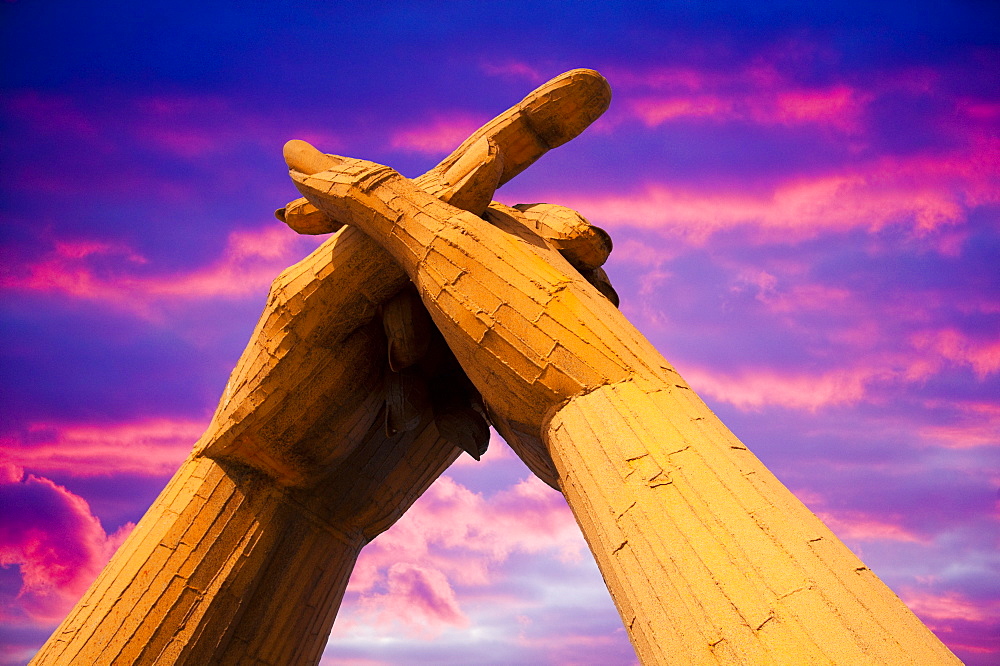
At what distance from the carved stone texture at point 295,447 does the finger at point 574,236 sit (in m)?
0.39

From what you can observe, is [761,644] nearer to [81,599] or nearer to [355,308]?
[355,308]

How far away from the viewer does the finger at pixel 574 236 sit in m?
4.53

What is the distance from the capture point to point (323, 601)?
4.84 meters

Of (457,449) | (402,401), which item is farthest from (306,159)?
(457,449)

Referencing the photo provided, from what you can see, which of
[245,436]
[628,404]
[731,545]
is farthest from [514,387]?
[245,436]

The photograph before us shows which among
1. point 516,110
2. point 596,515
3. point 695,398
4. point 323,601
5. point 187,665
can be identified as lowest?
point 187,665

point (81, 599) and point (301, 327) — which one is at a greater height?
point (301, 327)

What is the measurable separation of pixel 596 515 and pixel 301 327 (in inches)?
89.1

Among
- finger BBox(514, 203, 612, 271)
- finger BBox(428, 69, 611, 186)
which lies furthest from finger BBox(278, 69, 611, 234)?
finger BBox(514, 203, 612, 271)

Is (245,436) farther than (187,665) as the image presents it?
Yes

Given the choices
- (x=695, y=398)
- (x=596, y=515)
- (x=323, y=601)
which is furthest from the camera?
(x=323, y=601)

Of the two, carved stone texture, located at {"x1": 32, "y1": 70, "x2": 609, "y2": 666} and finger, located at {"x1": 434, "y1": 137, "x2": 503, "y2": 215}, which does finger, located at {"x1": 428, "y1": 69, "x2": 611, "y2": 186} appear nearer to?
carved stone texture, located at {"x1": 32, "y1": 70, "x2": 609, "y2": 666}

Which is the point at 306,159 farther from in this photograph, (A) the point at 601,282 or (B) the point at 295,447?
(A) the point at 601,282

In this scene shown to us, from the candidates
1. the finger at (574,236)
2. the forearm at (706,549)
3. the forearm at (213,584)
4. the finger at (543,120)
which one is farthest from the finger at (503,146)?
the forearm at (213,584)
